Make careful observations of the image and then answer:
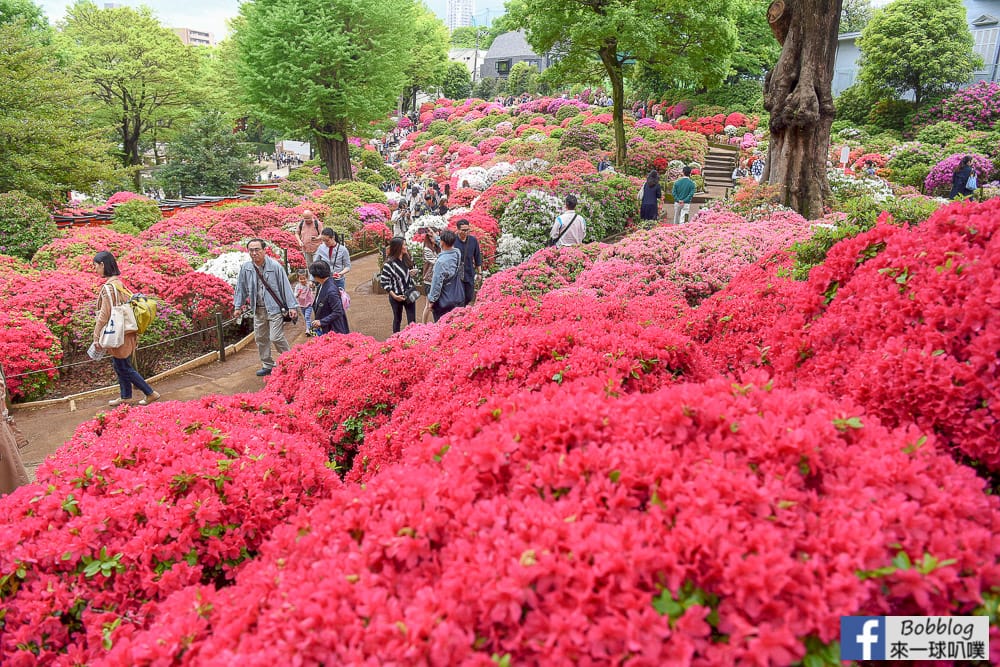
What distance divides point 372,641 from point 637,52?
20.3m

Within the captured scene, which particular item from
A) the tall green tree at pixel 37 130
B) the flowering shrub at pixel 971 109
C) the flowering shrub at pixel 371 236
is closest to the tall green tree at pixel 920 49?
the flowering shrub at pixel 971 109

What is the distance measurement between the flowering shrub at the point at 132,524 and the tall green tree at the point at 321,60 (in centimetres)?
2310

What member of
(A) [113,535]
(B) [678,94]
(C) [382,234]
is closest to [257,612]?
(A) [113,535]

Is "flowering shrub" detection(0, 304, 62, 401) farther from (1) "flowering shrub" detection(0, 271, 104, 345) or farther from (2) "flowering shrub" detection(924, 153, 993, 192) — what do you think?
(2) "flowering shrub" detection(924, 153, 993, 192)

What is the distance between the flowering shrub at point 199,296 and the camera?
377 inches

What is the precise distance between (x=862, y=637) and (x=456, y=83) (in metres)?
69.8

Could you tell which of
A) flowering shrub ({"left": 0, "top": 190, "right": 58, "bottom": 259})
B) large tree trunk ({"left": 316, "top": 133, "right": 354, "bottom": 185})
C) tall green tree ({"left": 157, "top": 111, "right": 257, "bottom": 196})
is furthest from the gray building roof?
flowering shrub ({"left": 0, "top": 190, "right": 58, "bottom": 259})

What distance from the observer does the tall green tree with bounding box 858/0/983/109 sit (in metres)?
28.5

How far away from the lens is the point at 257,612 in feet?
6.54

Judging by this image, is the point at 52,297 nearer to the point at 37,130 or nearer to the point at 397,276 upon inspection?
the point at 397,276

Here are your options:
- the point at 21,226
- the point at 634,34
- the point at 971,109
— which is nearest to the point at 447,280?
the point at 21,226

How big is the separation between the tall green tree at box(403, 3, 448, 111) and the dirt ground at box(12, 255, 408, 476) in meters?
49.0

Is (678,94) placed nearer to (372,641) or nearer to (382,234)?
(382,234)

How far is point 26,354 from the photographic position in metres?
7.64
